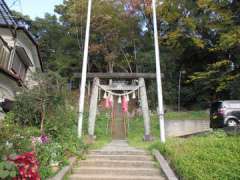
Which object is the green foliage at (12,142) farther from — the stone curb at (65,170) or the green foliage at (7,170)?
the stone curb at (65,170)

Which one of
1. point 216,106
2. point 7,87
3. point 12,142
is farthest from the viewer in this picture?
point 216,106

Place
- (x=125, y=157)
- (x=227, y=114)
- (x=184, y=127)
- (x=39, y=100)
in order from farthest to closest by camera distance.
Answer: (x=184, y=127) → (x=227, y=114) → (x=39, y=100) → (x=125, y=157)

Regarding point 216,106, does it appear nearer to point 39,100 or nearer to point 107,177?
point 39,100

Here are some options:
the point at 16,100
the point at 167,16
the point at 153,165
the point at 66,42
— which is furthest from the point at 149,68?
the point at 153,165

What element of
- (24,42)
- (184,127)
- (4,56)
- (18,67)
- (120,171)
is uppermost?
(24,42)

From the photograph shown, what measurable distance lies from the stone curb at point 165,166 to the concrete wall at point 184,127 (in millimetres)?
10039

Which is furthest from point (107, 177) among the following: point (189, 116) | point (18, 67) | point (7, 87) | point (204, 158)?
point (189, 116)

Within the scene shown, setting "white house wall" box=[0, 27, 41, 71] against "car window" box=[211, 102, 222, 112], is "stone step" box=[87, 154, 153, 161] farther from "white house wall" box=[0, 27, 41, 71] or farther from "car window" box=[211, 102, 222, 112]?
"white house wall" box=[0, 27, 41, 71]

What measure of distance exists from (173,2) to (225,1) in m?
5.72

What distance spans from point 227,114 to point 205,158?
8.85 metres

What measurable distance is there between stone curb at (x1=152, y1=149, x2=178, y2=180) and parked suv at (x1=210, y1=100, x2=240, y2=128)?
7439 millimetres

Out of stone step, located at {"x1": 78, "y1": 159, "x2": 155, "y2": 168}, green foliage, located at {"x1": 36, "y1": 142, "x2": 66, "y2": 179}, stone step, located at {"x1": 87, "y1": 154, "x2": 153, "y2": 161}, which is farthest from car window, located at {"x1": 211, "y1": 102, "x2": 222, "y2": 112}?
green foliage, located at {"x1": 36, "y1": 142, "x2": 66, "y2": 179}

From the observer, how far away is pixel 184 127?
63.2ft

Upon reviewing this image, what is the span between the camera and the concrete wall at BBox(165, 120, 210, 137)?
18730mm
